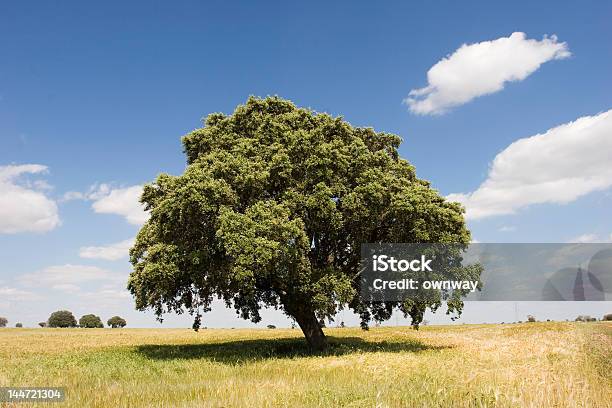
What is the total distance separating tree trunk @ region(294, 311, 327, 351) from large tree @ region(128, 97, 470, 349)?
7cm

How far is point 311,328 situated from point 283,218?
407 inches

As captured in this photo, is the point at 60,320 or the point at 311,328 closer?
the point at 311,328

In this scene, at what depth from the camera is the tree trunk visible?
3212 cm

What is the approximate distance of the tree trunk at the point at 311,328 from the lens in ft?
105

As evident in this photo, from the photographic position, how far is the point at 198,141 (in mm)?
34062

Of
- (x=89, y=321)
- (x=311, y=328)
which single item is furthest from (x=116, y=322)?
(x=311, y=328)

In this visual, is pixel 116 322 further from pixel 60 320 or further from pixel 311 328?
pixel 311 328

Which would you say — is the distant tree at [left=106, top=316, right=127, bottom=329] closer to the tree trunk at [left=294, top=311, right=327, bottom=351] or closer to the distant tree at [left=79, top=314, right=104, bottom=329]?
the distant tree at [left=79, top=314, right=104, bottom=329]

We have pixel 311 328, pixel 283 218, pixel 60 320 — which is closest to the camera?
pixel 283 218

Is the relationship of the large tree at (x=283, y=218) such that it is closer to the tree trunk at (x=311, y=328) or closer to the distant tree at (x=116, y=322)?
the tree trunk at (x=311, y=328)

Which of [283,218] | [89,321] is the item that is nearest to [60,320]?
[89,321]

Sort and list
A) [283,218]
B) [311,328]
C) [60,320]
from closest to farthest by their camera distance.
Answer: [283,218]
[311,328]
[60,320]

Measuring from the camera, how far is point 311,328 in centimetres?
3253

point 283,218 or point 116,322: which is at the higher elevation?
point 283,218
